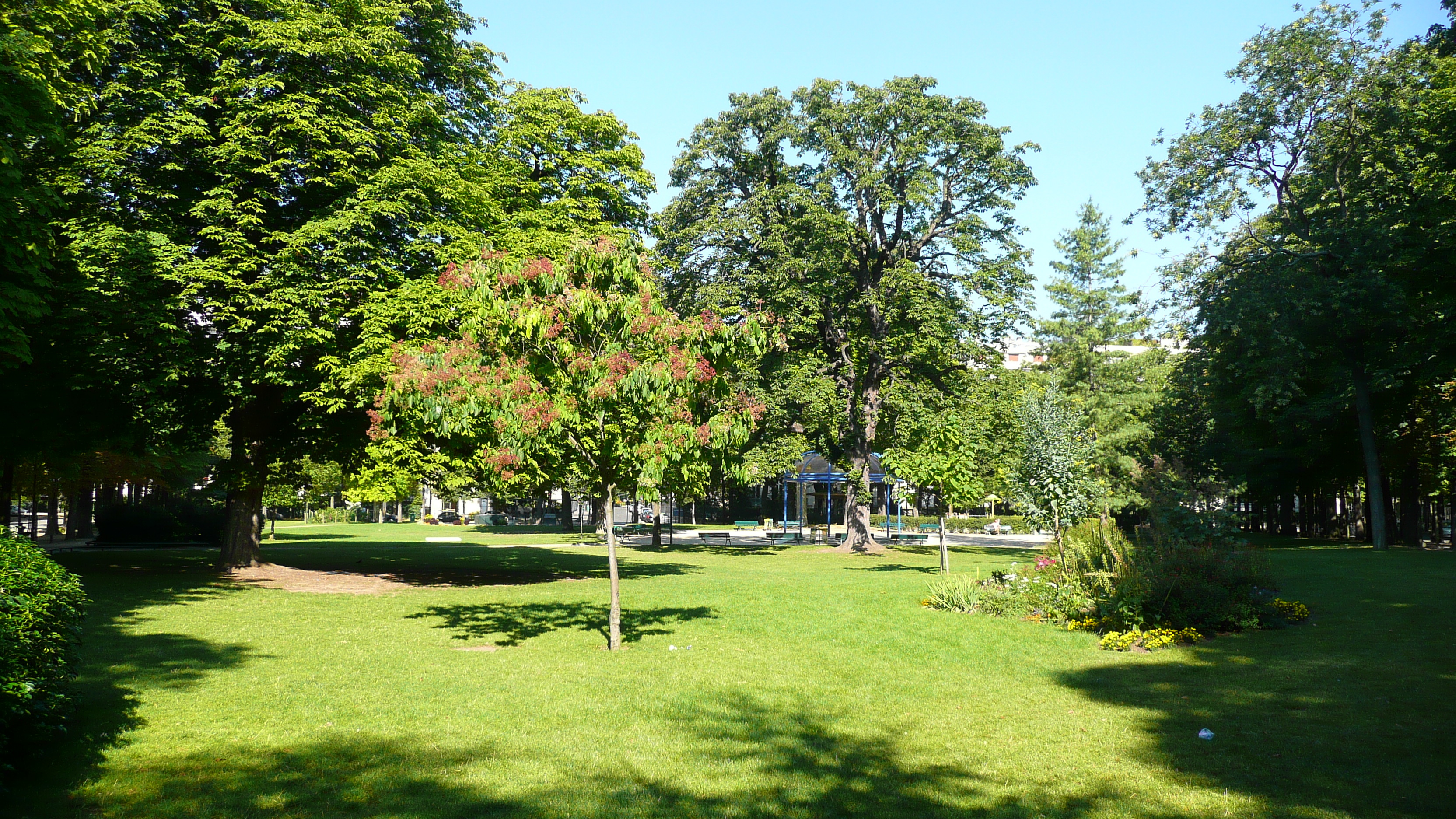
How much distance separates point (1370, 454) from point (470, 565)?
1179 inches

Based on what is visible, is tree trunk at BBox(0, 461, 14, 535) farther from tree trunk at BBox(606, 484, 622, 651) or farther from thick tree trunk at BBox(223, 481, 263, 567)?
tree trunk at BBox(606, 484, 622, 651)

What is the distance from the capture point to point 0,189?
12.3 metres

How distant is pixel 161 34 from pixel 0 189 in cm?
835

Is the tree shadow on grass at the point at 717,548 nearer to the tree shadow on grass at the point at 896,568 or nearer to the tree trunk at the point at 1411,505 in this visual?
the tree shadow on grass at the point at 896,568

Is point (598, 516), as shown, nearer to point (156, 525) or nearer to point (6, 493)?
point (156, 525)

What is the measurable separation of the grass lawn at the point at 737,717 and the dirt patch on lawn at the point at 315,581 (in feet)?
10.5

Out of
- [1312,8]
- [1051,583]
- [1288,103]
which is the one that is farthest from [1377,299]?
[1051,583]

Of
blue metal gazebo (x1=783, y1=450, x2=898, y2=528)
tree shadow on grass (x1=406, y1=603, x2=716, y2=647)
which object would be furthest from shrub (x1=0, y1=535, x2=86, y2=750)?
blue metal gazebo (x1=783, y1=450, x2=898, y2=528)

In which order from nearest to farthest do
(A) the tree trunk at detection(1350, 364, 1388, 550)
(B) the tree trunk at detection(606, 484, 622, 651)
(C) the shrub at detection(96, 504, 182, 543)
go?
1. (B) the tree trunk at detection(606, 484, 622, 651)
2. (A) the tree trunk at detection(1350, 364, 1388, 550)
3. (C) the shrub at detection(96, 504, 182, 543)

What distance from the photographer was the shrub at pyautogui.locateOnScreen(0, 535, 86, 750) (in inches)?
224

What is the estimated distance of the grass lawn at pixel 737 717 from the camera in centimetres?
609

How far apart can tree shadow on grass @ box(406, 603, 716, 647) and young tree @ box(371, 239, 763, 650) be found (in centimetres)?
177

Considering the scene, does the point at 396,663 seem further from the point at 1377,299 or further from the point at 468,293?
the point at 1377,299

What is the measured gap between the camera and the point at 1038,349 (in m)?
65.3
